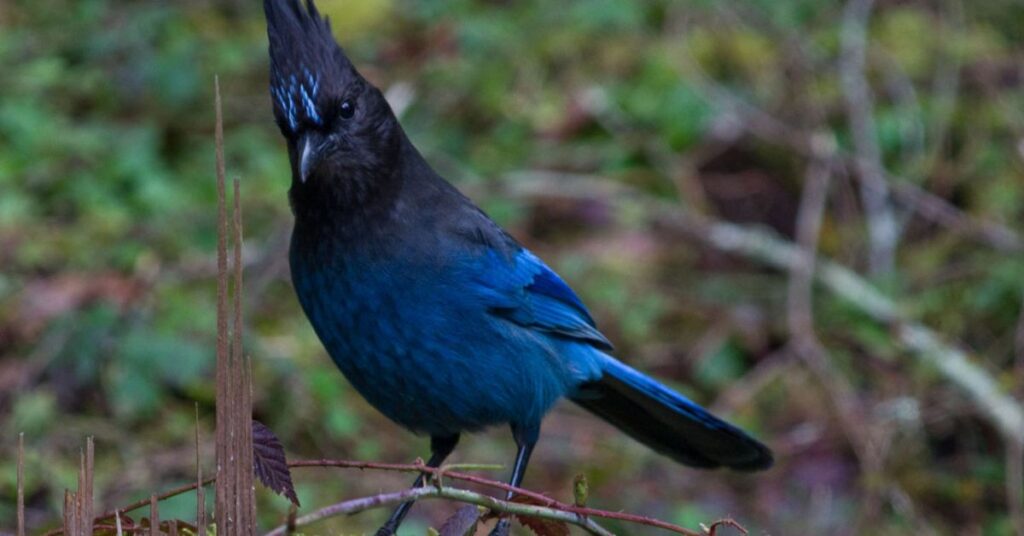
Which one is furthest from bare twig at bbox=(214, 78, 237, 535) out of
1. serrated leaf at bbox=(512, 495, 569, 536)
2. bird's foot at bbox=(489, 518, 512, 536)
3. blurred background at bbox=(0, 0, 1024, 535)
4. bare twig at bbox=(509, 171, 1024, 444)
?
bare twig at bbox=(509, 171, 1024, 444)

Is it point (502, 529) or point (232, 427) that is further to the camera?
point (502, 529)

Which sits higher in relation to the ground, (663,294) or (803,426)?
(663,294)

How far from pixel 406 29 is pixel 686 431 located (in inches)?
150

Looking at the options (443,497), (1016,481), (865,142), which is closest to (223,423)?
(443,497)

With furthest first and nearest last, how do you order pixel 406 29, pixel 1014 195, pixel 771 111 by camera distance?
pixel 406 29 < pixel 771 111 < pixel 1014 195

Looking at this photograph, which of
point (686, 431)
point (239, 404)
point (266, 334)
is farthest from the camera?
point (266, 334)

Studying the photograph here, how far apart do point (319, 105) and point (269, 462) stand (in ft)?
3.28

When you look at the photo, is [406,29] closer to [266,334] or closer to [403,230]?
[266,334]

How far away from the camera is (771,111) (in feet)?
21.0

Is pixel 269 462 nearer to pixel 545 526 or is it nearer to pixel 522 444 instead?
pixel 545 526

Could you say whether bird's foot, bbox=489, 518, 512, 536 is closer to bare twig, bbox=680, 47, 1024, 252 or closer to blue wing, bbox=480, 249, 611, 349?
blue wing, bbox=480, 249, 611, 349

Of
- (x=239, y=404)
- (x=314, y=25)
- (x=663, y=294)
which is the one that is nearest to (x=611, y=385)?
(x=314, y=25)

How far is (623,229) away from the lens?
243 inches

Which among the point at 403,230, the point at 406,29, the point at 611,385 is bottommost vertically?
the point at 611,385
